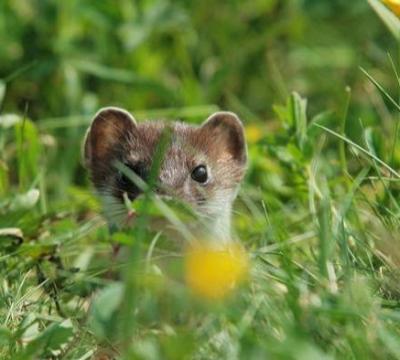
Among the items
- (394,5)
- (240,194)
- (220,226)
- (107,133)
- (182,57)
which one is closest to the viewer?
(394,5)

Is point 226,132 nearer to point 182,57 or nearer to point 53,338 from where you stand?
point 182,57

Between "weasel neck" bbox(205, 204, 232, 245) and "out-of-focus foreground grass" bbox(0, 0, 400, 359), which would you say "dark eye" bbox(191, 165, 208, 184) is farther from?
"out-of-focus foreground grass" bbox(0, 0, 400, 359)

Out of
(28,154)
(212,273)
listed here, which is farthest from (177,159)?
(212,273)

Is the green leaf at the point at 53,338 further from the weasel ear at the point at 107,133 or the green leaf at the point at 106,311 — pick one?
the weasel ear at the point at 107,133

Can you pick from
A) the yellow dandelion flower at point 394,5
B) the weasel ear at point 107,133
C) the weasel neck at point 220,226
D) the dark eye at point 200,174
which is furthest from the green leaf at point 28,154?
the yellow dandelion flower at point 394,5

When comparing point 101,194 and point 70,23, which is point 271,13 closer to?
point 70,23

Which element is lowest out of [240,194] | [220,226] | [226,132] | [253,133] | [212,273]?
[253,133]
